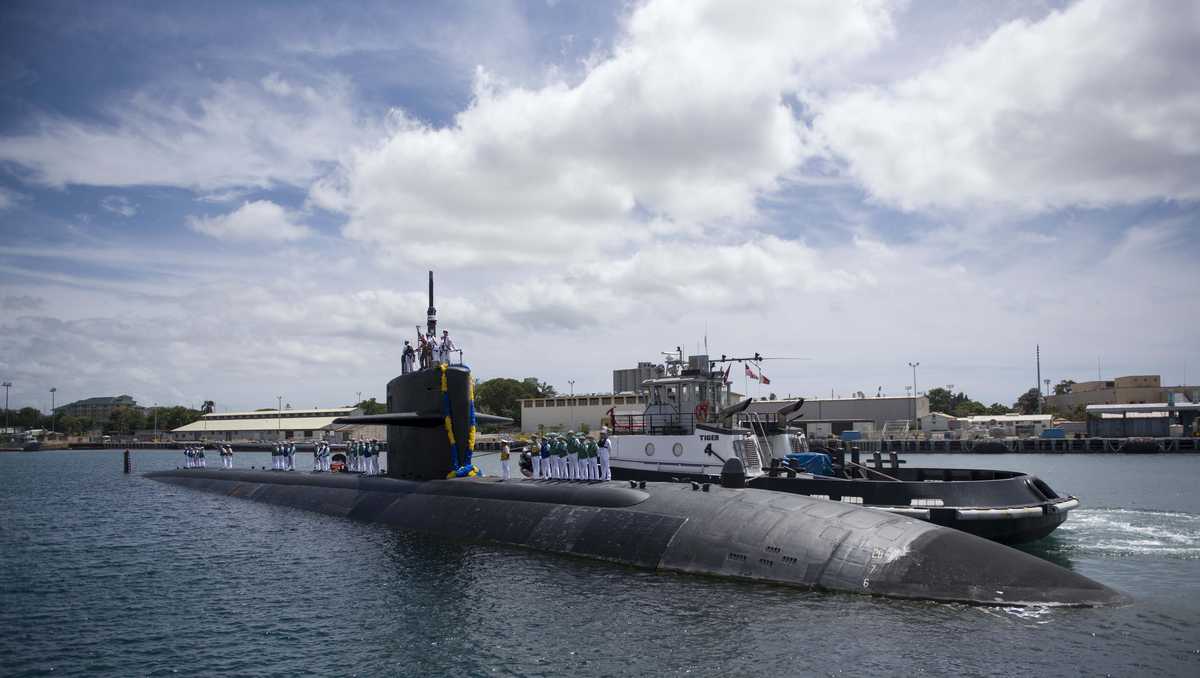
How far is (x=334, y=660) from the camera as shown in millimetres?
10219

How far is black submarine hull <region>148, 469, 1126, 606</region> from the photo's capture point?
11492mm

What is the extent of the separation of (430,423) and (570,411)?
6595 cm

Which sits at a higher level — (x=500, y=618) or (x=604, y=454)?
(x=604, y=454)

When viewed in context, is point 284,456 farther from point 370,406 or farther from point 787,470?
point 370,406

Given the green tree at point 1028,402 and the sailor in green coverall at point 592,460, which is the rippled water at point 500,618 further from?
the green tree at point 1028,402

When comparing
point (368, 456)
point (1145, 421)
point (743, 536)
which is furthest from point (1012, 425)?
point (743, 536)

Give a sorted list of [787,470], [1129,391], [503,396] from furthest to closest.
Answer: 1. [503,396]
2. [1129,391]
3. [787,470]

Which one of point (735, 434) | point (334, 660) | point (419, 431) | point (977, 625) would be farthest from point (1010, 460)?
point (334, 660)

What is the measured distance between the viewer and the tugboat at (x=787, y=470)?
16891 millimetres

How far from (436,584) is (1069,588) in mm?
9549

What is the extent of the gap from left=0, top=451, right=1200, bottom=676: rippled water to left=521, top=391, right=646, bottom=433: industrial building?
64.8 m

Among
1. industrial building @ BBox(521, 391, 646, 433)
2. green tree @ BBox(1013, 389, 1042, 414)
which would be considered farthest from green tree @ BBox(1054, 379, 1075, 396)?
industrial building @ BBox(521, 391, 646, 433)

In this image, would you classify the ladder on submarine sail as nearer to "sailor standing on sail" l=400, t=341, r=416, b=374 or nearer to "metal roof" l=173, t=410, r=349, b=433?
"sailor standing on sail" l=400, t=341, r=416, b=374

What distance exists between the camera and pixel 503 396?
109 m
